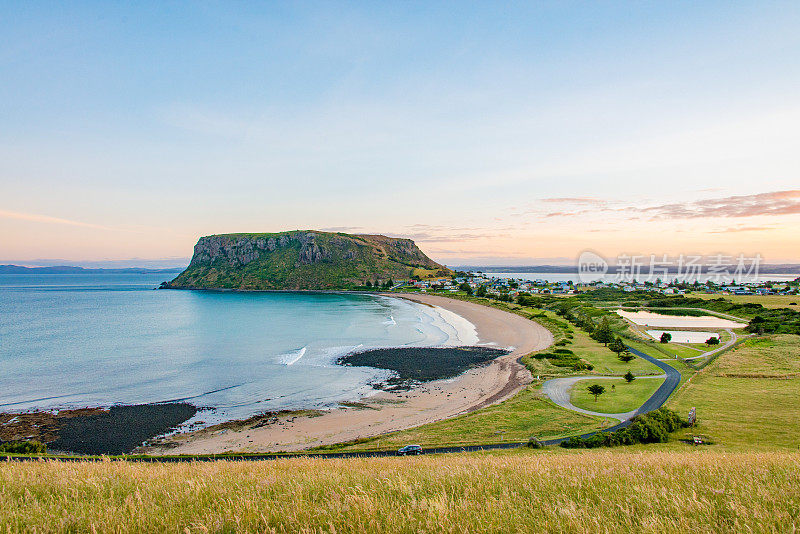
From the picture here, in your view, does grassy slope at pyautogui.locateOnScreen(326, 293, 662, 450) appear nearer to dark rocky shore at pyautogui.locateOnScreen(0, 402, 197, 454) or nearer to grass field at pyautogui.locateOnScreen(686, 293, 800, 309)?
dark rocky shore at pyautogui.locateOnScreen(0, 402, 197, 454)

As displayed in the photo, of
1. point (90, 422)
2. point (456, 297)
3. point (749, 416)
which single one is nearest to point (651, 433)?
point (749, 416)

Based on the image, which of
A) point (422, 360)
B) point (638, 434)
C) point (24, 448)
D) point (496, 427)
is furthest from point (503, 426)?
point (24, 448)

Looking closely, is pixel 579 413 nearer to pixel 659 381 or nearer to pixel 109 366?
pixel 659 381

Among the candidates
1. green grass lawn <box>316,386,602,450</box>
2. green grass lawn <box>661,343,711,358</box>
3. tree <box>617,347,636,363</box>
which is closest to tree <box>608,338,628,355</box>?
tree <box>617,347,636,363</box>

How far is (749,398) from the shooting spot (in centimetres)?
3234

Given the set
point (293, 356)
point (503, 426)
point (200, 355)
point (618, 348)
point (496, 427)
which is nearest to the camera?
point (496, 427)

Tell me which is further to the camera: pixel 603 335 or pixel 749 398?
pixel 603 335

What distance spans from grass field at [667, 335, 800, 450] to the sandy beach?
15.3 metres

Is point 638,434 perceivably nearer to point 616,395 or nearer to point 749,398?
point 616,395

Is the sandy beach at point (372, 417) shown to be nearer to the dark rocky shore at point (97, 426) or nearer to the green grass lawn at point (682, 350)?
the dark rocky shore at point (97, 426)

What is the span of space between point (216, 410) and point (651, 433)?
33.5 m

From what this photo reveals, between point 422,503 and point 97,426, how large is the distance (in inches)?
1467

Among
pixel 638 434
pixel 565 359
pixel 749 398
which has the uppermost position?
pixel 638 434

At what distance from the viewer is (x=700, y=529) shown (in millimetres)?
4055
